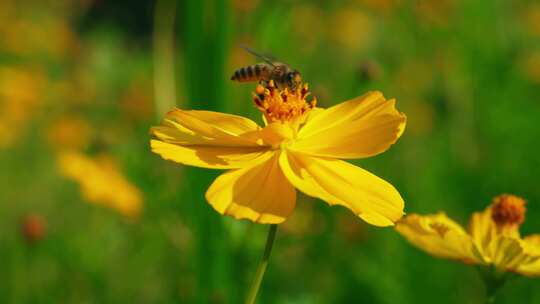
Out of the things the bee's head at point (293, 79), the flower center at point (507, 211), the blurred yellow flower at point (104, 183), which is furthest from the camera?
the blurred yellow flower at point (104, 183)

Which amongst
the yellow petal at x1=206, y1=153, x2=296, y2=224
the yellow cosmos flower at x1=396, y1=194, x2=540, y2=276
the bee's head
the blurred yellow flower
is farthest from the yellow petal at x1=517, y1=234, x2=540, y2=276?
the blurred yellow flower

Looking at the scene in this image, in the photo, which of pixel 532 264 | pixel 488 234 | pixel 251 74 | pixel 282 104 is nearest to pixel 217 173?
pixel 251 74

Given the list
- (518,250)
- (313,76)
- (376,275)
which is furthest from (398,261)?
(313,76)

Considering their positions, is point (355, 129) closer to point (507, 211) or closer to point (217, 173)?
point (507, 211)

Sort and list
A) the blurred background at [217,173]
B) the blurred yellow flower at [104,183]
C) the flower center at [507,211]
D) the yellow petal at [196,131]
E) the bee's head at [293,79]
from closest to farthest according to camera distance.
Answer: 1. the yellow petal at [196,131]
2. the flower center at [507,211]
3. the bee's head at [293,79]
4. the blurred background at [217,173]
5. the blurred yellow flower at [104,183]

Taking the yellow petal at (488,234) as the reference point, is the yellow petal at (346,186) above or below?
above

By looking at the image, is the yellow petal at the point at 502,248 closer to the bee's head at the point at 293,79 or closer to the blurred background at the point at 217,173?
the bee's head at the point at 293,79

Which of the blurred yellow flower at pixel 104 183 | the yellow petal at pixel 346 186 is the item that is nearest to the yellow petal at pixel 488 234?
the yellow petal at pixel 346 186
